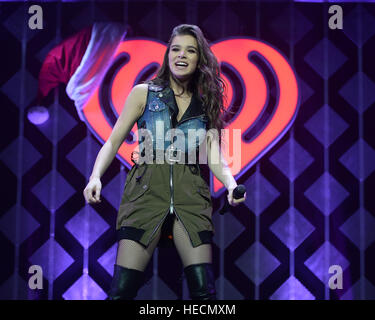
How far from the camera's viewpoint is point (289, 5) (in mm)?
3428

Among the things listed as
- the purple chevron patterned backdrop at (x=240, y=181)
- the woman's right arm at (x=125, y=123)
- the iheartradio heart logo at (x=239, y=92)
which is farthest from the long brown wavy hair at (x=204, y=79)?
the purple chevron patterned backdrop at (x=240, y=181)

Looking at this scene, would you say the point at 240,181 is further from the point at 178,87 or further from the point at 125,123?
the point at 125,123

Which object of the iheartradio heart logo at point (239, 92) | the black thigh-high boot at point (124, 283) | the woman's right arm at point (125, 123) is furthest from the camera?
the iheartradio heart logo at point (239, 92)

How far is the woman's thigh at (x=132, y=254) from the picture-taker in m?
2.08

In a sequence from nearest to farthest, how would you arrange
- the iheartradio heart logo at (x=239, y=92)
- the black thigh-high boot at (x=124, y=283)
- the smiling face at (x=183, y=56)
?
the black thigh-high boot at (x=124, y=283), the smiling face at (x=183, y=56), the iheartradio heart logo at (x=239, y=92)

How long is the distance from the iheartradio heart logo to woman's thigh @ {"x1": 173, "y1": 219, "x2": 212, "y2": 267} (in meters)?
1.19

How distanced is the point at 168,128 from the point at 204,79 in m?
0.34

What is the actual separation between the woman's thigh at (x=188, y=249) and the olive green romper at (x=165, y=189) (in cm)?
2

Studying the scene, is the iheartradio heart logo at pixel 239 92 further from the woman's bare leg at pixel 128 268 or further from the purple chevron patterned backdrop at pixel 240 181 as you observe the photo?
the woman's bare leg at pixel 128 268

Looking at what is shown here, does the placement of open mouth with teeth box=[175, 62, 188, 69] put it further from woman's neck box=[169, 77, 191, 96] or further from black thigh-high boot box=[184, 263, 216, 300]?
black thigh-high boot box=[184, 263, 216, 300]

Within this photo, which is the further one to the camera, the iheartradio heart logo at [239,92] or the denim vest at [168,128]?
the iheartradio heart logo at [239,92]

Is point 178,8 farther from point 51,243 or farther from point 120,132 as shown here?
point 51,243

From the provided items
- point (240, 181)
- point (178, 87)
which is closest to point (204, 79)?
point (178, 87)
